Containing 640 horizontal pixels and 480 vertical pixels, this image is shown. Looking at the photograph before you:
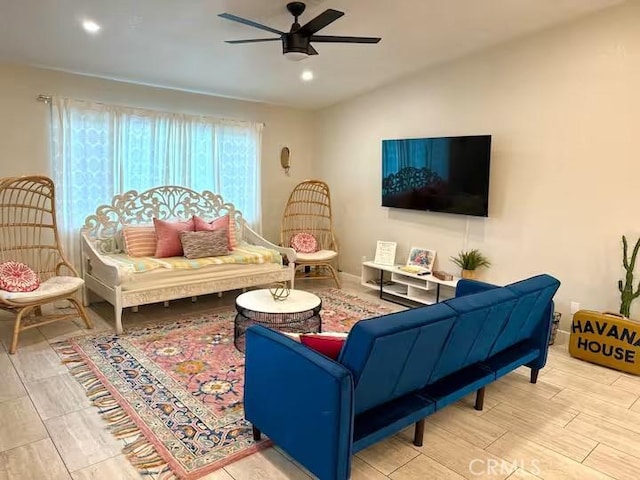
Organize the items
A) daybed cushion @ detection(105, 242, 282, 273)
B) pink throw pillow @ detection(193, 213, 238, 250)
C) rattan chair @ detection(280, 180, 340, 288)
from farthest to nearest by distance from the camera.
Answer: rattan chair @ detection(280, 180, 340, 288), pink throw pillow @ detection(193, 213, 238, 250), daybed cushion @ detection(105, 242, 282, 273)

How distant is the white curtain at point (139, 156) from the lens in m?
4.46

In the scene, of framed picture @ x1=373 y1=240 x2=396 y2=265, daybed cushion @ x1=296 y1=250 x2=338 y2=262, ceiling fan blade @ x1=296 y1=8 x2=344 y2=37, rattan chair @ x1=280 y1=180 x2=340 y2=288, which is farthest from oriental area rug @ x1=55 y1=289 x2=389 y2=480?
ceiling fan blade @ x1=296 y1=8 x2=344 y2=37

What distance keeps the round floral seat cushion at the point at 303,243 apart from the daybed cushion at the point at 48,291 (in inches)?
101

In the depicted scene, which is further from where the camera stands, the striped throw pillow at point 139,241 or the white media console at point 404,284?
the white media console at point 404,284

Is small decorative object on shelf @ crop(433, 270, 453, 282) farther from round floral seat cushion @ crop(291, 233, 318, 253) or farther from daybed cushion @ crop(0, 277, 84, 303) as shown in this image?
daybed cushion @ crop(0, 277, 84, 303)

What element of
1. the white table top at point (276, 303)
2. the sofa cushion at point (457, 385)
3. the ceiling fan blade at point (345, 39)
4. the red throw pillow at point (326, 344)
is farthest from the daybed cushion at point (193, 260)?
the sofa cushion at point (457, 385)

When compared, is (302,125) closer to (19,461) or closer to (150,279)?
(150,279)

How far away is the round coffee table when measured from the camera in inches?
133

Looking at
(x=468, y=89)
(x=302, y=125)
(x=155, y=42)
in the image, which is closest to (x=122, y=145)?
(x=155, y=42)

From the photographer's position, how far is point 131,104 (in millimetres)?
4840

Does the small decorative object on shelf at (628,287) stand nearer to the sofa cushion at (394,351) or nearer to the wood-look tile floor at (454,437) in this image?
the wood-look tile floor at (454,437)

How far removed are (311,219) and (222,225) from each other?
62.4 inches

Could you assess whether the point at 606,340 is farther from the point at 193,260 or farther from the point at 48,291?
the point at 48,291

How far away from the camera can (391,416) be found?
2.09 meters
